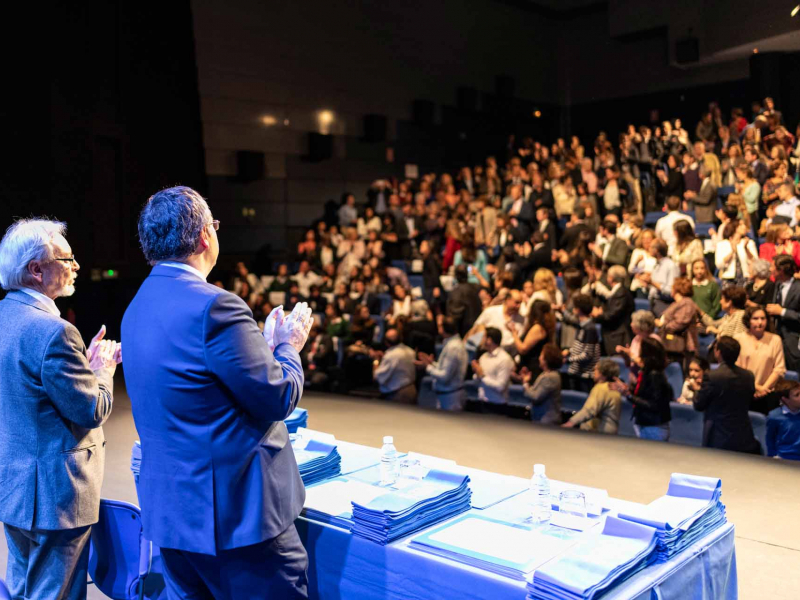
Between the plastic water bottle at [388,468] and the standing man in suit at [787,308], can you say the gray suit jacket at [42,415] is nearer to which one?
the plastic water bottle at [388,468]

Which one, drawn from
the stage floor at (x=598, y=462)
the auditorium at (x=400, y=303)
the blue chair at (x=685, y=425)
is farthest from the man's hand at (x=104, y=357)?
the blue chair at (x=685, y=425)

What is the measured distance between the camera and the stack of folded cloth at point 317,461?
92.5 inches

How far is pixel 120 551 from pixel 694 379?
3.95 m

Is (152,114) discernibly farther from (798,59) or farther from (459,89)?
(798,59)

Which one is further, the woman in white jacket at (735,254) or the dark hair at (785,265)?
the woman in white jacket at (735,254)

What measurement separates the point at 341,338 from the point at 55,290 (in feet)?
19.5

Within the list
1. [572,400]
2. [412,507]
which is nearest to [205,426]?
[412,507]

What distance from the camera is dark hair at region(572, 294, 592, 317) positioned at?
6.20 meters

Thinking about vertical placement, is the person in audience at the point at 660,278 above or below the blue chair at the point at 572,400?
above

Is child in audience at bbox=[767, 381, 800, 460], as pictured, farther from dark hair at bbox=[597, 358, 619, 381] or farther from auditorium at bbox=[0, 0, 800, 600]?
dark hair at bbox=[597, 358, 619, 381]

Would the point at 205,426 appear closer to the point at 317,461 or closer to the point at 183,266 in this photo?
the point at 183,266

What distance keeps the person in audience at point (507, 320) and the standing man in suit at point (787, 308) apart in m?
1.96

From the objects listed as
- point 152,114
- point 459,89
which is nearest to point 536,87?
point 459,89

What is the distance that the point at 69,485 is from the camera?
2.06 metres
